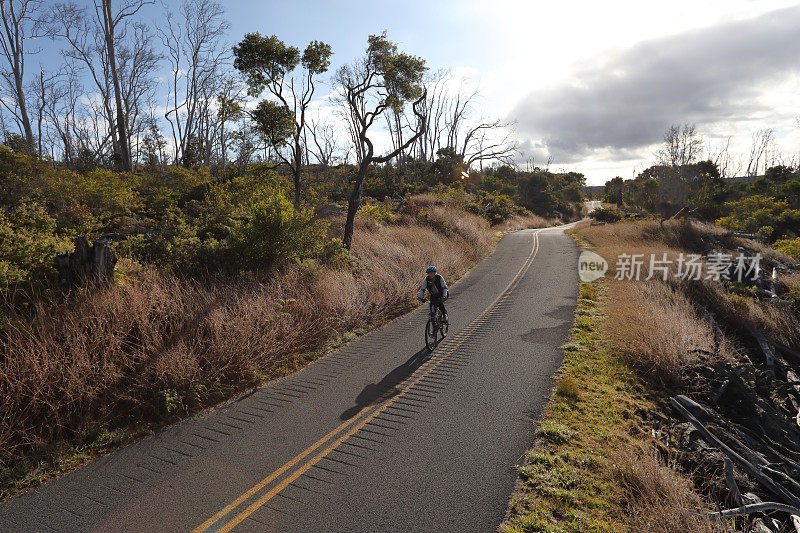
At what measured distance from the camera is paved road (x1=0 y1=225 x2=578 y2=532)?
13.3 ft

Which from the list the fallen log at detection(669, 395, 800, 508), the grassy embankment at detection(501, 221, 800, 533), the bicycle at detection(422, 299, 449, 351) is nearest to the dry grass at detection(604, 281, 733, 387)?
the grassy embankment at detection(501, 221, 800, 533)

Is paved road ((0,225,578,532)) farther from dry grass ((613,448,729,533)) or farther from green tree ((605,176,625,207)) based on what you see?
green tree ((605,176,625,207))

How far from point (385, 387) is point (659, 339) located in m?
6.26

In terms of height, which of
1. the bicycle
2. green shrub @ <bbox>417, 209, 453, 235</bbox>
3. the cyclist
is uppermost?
green shrub @ <bbox>417, 209, 453, 235</bbox>

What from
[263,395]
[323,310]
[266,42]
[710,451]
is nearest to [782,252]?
[710,451]

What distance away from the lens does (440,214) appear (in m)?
24.9

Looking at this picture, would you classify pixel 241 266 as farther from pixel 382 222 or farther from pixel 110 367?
pixel 382 222

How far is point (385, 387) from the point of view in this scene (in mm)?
7234

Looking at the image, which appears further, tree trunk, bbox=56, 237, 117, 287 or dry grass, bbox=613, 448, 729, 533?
tree trunk, bbox=56, 237, 117, 287

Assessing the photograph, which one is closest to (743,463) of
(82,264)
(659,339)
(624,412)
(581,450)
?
(624,412)

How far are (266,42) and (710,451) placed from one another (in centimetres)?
1944

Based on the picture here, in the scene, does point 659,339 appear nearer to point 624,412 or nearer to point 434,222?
point 624,412

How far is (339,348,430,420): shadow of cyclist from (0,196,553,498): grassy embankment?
213cm

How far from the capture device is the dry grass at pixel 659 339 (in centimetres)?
800
